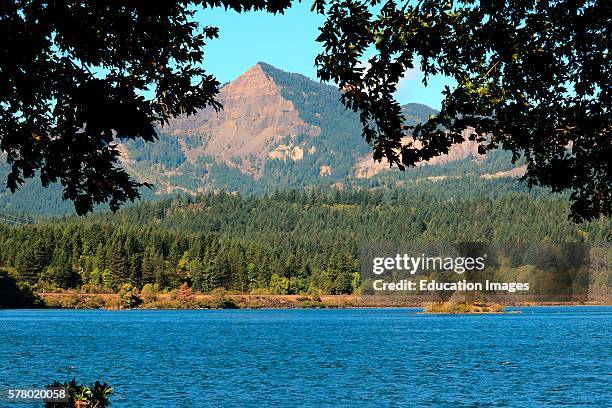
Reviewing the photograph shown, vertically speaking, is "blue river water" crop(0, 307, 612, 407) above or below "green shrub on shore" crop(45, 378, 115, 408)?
below

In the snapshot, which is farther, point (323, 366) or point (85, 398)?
point (323, 366)

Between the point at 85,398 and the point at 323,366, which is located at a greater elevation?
the point at 85,398

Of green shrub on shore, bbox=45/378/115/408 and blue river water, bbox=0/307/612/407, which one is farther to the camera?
blue river water, bbox=0/307/612/407

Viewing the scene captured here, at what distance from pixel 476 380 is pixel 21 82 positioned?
6304 centimetres

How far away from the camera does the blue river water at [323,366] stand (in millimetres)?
62375

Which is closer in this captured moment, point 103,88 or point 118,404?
point 103,88

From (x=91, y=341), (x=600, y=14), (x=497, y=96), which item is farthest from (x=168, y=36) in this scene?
(x=91, y=341)

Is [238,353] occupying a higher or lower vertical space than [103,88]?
lower

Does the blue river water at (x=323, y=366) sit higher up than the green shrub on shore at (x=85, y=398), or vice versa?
the green shrub on shore at (x=85, y=398)

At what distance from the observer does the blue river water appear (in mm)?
62375

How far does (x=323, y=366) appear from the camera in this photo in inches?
3418

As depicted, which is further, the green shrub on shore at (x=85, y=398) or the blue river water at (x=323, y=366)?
the blue river water at (x=323, y=366)

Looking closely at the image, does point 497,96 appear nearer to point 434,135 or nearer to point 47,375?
point 434,135

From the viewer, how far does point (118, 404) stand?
187 feet
